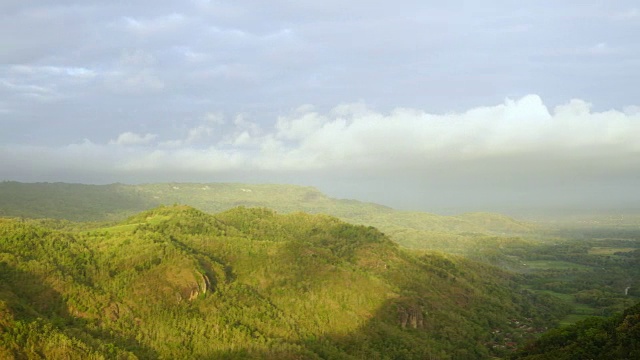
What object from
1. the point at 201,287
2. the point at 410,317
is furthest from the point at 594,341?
the point at 201,287

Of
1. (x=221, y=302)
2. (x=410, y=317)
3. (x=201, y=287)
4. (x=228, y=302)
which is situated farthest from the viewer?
(x=410, y=317)

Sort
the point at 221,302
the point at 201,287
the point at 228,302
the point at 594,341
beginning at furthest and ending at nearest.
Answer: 1. the point at 228,302
2. the point at 221,302
3. the point at 201,287
4. the point at 594,341

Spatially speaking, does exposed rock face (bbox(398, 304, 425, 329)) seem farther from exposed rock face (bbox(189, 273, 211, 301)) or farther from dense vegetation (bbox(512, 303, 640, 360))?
exposed rock face (bbox(189, 273, 211, 301))

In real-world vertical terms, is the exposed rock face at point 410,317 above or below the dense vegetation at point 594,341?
below

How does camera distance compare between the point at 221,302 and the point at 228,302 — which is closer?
the point at 221,302

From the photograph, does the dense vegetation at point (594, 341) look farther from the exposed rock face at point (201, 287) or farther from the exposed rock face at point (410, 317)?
the exposed rock face at point (201, 287)

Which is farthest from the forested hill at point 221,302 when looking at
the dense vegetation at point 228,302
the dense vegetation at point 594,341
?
the dense vegetation at point 594,341

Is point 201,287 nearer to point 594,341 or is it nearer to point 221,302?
point 221,302
